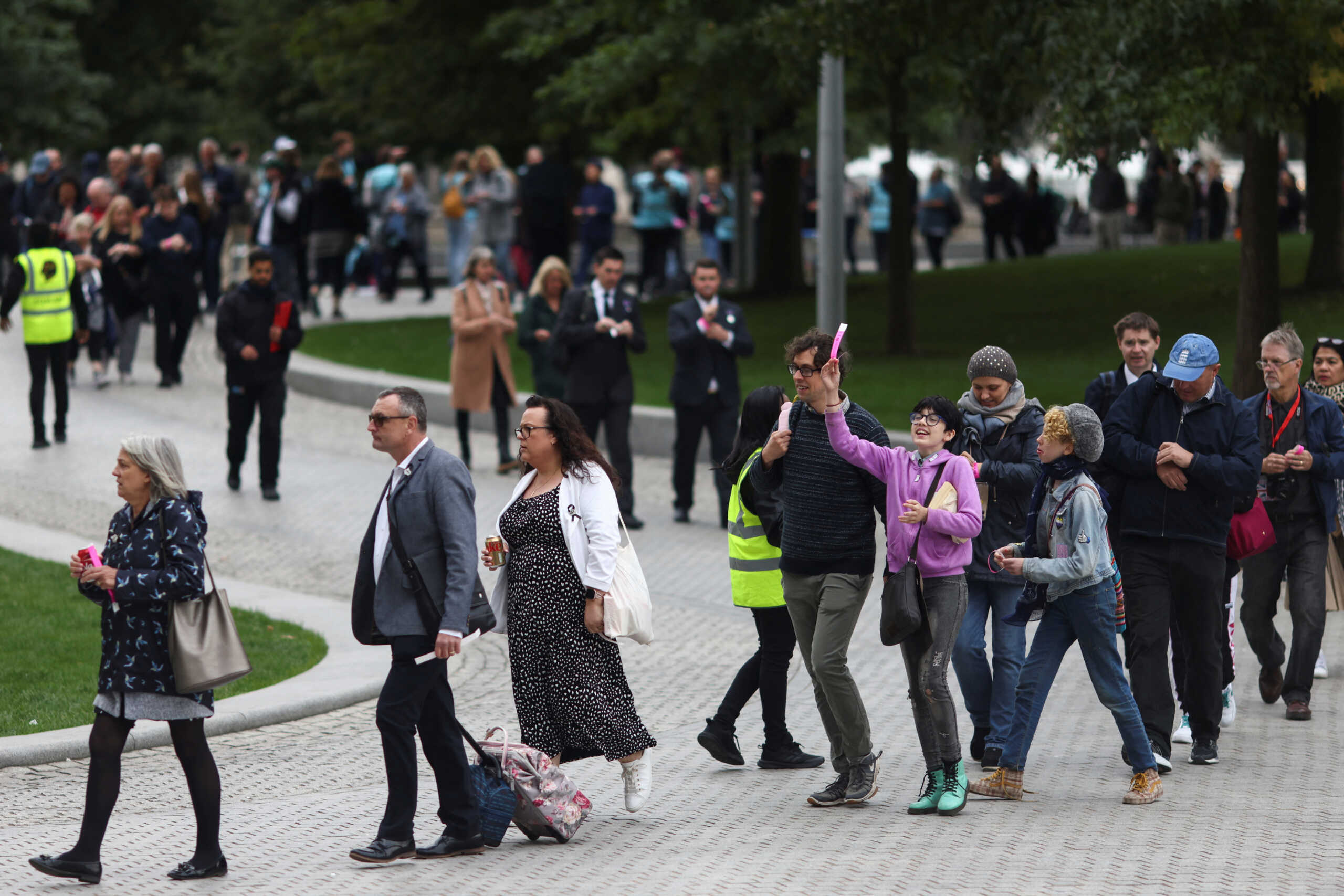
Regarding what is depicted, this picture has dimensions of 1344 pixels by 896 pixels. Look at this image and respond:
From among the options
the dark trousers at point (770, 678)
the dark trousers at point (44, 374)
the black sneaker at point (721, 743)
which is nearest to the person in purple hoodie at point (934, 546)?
the dark trousers at point (770, 678)

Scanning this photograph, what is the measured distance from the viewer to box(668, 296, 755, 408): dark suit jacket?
13.1 m

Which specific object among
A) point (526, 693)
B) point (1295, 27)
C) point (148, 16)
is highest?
point (148, 16)

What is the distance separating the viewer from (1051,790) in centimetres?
759

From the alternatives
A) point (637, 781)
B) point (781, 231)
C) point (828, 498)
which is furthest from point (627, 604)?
point (781, 231)

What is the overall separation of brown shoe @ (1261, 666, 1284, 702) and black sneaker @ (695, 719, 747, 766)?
2.77m

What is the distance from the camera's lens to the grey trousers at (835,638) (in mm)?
Result: 7152

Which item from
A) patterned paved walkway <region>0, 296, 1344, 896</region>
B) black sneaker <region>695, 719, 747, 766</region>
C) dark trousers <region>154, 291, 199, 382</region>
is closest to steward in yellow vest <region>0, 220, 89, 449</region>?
dark trousers <region>154, 291, 199, 382</region>

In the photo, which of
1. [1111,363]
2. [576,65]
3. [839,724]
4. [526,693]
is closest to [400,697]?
[526,693]

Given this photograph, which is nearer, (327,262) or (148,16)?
(327,262)

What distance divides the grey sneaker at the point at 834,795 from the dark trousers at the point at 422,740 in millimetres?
1367

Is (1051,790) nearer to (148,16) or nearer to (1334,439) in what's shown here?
(1334,439)

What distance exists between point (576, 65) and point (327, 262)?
4.94 metres

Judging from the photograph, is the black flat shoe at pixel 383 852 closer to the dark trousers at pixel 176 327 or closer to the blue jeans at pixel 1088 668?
the blue jeans at pixel 1088 668

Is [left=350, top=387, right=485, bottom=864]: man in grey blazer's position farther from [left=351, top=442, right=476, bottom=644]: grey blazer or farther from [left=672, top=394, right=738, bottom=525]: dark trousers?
[left=672, top=394, right=738, bottom=525]: dark trousers
